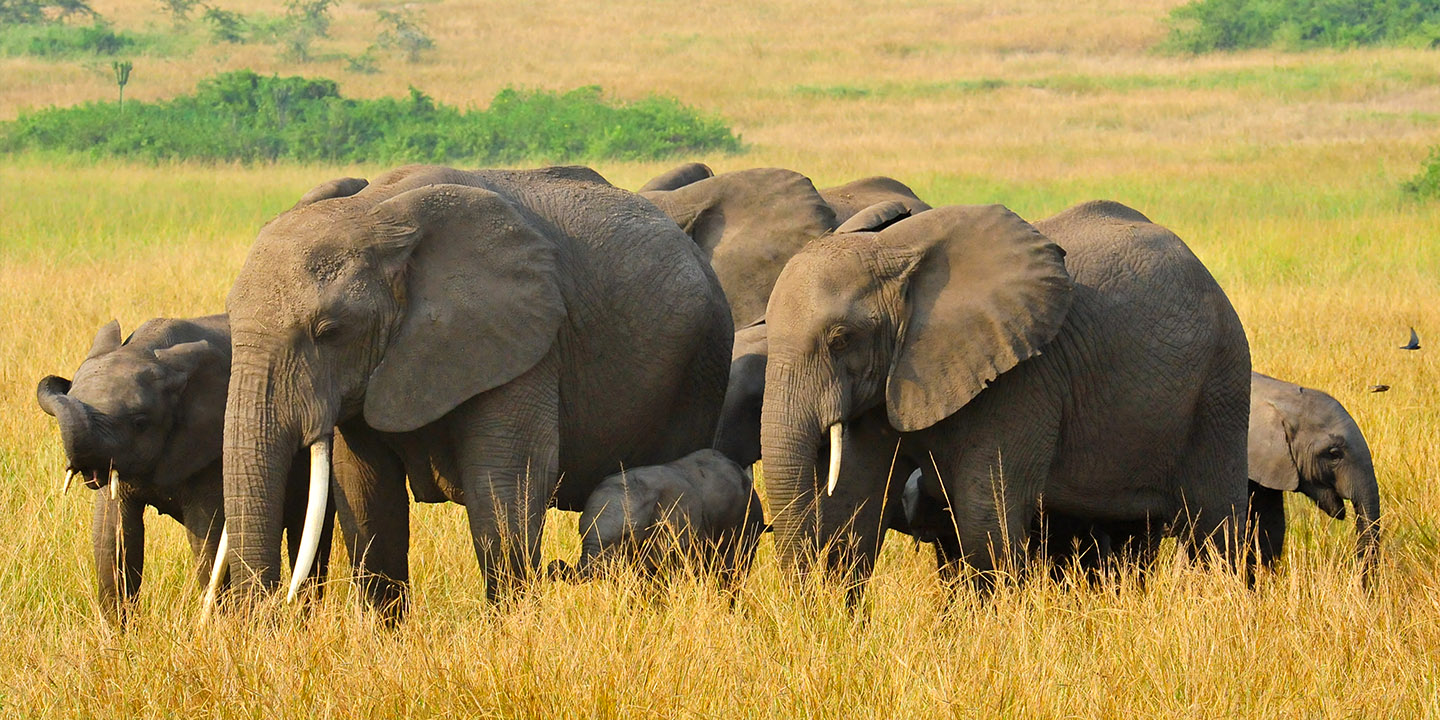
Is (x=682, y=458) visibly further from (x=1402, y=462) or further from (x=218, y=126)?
(x=218, y=126)

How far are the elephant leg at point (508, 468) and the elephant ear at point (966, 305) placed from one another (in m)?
1.14

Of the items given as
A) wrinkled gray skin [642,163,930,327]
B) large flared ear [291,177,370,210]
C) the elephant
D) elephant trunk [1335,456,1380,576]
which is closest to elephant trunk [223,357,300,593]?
large flared ear [291,177,370,210]

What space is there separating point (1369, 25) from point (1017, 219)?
136 ft

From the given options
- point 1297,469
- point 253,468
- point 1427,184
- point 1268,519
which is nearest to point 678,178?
point 1268,519

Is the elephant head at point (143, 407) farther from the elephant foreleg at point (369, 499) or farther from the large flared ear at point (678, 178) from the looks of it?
the large flared ear at point (678, 178)

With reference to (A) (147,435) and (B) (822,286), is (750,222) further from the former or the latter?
(A) (147,435)

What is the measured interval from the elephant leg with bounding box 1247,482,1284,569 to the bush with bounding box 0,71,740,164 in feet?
65.7

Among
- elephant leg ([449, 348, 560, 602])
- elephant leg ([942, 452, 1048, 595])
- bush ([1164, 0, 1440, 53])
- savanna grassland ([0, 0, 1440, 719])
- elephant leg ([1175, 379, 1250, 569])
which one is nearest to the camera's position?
savanna grassland ([0, 0, 1440, 719])

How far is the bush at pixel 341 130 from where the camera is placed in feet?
84.2

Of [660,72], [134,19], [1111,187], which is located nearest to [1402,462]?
[1111,187]

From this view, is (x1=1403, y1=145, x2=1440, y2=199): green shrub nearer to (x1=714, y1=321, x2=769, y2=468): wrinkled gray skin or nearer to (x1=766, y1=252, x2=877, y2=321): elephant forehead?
(x1=714, y1=321, x2=769, y2=468): wrinkled gray skin

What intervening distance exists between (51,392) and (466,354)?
129 centimetres

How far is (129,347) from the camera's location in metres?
5.30

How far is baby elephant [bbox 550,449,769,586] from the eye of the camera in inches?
207
